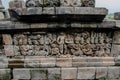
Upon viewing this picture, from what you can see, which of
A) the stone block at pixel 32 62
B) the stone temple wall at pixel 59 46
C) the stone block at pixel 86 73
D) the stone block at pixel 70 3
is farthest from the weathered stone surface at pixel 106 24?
the stone block at pixel 32 62

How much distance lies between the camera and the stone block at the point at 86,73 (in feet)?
17.7

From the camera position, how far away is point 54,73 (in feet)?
17.5

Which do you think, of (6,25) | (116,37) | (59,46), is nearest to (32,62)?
(59,46)

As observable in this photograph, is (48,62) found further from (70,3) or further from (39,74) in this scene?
(70,3)

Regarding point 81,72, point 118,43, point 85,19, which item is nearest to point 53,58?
point 81,72

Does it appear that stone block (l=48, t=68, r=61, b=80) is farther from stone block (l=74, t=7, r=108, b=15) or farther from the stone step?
stone block (l=74, t=7, r=108, b=15)

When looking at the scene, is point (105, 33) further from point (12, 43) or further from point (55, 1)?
point (12, 43)

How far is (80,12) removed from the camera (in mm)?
5062

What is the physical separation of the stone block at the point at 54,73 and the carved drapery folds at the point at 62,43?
350 millimetres

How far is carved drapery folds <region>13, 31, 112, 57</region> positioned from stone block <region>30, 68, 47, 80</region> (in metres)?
0.35

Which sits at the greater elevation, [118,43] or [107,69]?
[118,43]

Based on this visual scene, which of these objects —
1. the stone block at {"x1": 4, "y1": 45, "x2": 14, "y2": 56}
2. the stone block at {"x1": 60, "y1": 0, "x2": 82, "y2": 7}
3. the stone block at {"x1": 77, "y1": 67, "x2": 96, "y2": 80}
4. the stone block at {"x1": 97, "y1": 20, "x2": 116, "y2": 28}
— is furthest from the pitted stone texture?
the stone block at {"x1": 97, "y1": 20, "x2": 116, "y2": 28}

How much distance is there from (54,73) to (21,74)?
2.29ft

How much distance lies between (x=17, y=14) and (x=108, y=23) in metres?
1.90
